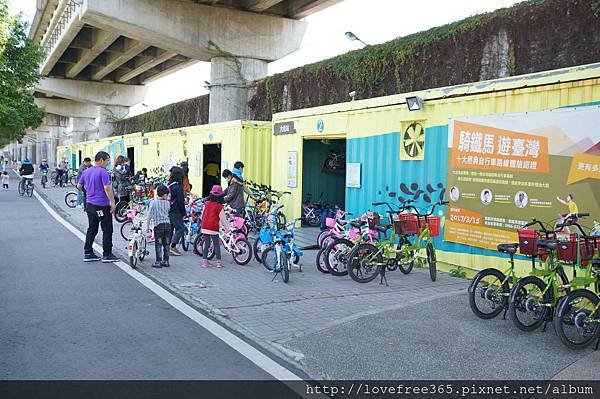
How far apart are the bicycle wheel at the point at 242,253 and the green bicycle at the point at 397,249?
6.92 ft

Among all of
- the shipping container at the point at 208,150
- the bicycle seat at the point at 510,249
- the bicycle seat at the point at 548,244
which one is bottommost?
the bicycle seat at the point at 510,249

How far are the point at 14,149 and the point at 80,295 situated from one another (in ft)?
462

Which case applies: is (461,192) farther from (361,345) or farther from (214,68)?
(214,68)

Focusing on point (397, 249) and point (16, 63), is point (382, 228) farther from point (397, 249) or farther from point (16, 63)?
point (16, 63)

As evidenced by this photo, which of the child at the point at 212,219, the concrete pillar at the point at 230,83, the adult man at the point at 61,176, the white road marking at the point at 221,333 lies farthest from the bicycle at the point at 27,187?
the child at the point at 212,219

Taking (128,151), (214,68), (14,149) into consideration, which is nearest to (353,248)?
(214,68)

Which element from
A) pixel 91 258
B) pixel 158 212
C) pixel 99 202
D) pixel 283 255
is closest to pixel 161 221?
pixel 158 212

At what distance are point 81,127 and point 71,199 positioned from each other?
4158cm

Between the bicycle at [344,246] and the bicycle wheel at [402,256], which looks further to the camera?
the bicycle at [344,246]

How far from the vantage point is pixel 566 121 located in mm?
7098

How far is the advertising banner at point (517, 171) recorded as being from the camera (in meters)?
Result: 6.91

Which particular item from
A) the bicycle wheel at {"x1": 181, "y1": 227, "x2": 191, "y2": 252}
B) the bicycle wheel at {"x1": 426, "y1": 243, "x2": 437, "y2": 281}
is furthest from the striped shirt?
the bicycle wheel at {"x1": 426, "y1": 243, "x2": 437, "y2": 281}

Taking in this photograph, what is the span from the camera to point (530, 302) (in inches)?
229

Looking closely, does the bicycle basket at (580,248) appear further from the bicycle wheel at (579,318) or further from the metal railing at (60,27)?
the metal railing at (60,27)
